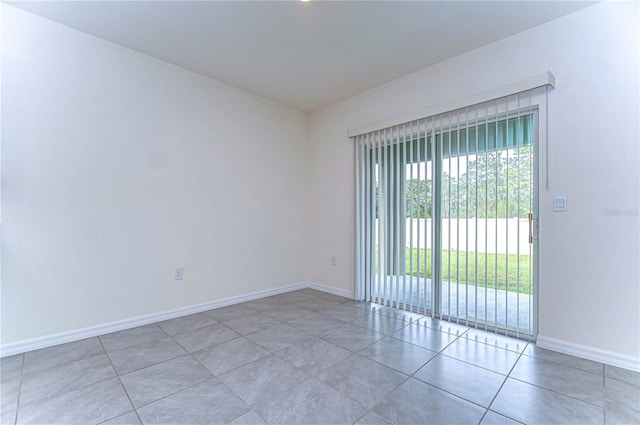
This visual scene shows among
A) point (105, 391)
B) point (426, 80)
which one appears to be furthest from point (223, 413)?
point (426, 80)

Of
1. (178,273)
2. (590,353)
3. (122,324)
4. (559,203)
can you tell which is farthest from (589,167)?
(122,324)

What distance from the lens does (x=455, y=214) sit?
113 inches

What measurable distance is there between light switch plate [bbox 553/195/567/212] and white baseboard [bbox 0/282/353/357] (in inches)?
93.2

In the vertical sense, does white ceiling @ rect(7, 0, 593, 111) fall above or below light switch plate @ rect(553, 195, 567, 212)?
above

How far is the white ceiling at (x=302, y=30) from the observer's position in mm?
2246

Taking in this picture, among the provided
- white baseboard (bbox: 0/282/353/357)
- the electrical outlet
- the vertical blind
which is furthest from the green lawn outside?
the electrical outlet

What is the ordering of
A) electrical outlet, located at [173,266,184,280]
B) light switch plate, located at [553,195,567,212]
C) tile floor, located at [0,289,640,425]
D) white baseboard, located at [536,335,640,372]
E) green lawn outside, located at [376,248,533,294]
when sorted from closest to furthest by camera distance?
tile floor, located at [0,289,640,425], white baseboard, located at [536,335,640,372], light switch plate, located at [553,195,567,212], green lawn outside, located at [376,248,533,294], electrical outlet, located at [173,266,184,280]

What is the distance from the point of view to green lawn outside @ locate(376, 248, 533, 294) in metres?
2.50

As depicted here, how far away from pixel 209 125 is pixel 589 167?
3512mm

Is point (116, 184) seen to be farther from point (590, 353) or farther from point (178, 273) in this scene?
point (590, 353)

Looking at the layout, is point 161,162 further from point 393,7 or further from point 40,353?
point 393,7

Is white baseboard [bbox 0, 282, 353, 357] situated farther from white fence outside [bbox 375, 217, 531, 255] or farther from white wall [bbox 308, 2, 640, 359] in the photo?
white wall [bbox 308, 2, 640, 359]

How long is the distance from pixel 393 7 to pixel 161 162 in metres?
2.51

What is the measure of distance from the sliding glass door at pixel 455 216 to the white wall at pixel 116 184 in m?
1.47
